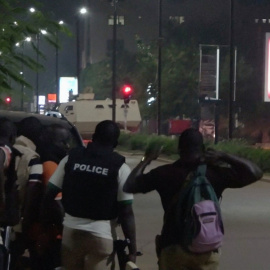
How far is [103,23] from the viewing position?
3826 inches

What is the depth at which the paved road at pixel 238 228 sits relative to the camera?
11.8 meters

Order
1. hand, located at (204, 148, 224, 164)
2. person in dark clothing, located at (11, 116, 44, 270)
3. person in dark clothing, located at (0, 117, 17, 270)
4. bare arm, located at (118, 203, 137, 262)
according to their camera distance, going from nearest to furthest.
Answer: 1. hand, located at (204, 148, 224, 164)
2. bare arm, located at (118, 203, 137, 262)
3. person in dark clothing, located at (0, 117, 17, 270)
4. person in dark clothing, located at (11, 116, 44, 270)

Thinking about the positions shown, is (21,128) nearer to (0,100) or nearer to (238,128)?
(0,100)

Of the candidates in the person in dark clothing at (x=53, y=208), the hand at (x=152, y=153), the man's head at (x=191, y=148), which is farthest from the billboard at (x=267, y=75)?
the man's head at (x=191, y=148)

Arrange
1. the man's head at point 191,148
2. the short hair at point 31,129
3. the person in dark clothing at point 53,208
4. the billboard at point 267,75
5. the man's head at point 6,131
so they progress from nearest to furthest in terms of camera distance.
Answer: the man's head at point 191,148 < the person in dark clothing at point 53,208 < the man's head at point 6,131 < the short hair at point 31,129 < the billboard at point 267,75

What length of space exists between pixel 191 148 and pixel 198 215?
49 centimetres

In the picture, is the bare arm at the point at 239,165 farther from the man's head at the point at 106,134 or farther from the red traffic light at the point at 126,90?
the red traffic light at the point at 126,90

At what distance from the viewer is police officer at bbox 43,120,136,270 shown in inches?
247

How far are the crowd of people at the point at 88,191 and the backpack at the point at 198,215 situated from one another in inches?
2.9

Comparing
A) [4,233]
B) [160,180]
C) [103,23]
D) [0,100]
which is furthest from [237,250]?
[103,23]

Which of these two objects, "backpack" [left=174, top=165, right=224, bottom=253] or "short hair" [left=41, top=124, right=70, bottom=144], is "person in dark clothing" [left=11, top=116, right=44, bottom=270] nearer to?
"short hair" [left=41, top=124, right=70, bottom=144]

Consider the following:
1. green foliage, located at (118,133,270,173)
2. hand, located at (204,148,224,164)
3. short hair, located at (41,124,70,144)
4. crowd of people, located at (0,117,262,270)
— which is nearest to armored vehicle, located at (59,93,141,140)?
green foliage, located at (118,133,270,173)

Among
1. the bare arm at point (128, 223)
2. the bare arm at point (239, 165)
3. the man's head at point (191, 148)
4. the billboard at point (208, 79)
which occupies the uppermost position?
the billboard at point (208, 79)

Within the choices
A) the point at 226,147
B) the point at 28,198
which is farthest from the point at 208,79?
the point at 28,198
